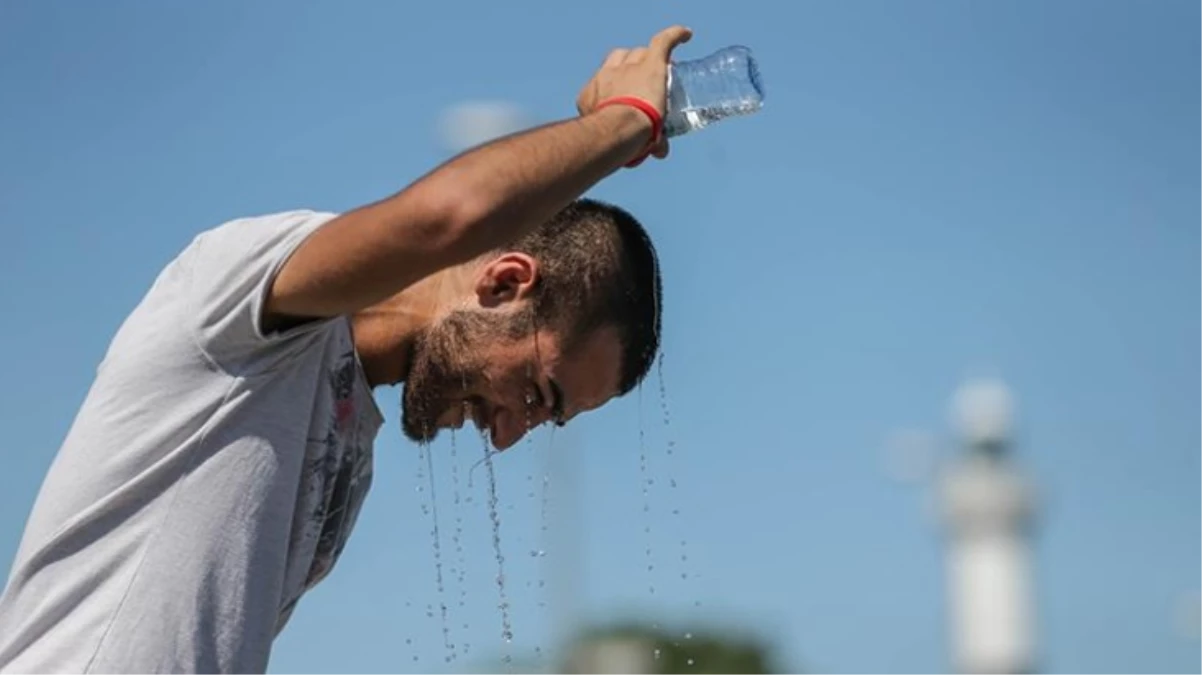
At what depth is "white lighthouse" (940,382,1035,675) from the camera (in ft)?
252

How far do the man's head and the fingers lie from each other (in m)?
0.48

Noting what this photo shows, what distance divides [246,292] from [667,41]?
3.46ft

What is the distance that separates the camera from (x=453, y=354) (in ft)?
15.3

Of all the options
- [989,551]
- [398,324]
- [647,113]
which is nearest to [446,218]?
[647,113]

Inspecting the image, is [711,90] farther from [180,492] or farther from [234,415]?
[180,492]

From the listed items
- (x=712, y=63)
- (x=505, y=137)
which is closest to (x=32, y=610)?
(x=505, y=137)

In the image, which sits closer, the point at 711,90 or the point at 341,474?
the point at 341,474

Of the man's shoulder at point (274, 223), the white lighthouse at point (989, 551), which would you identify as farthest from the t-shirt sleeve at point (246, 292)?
the white lighthouse at point (989, 551)

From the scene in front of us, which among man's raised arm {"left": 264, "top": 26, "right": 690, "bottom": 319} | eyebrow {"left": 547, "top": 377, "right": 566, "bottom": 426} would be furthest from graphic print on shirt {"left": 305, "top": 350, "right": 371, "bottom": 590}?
eyebrow {"left": 547, "top": 377, "right": 566, "bottom": 426}

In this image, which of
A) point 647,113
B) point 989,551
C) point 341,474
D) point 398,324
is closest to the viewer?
point 647,113

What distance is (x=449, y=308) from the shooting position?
4664 millimetres

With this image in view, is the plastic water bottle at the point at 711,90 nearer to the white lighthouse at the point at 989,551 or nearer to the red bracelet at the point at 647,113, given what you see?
the red bracelet at the point at 647,113

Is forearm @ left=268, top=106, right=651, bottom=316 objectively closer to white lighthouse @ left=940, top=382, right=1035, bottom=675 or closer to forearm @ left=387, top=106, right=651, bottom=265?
forearm @ left=387, top=106, right=651, bottom=265

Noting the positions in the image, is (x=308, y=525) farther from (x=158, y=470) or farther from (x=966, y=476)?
(x=966, y=476)
